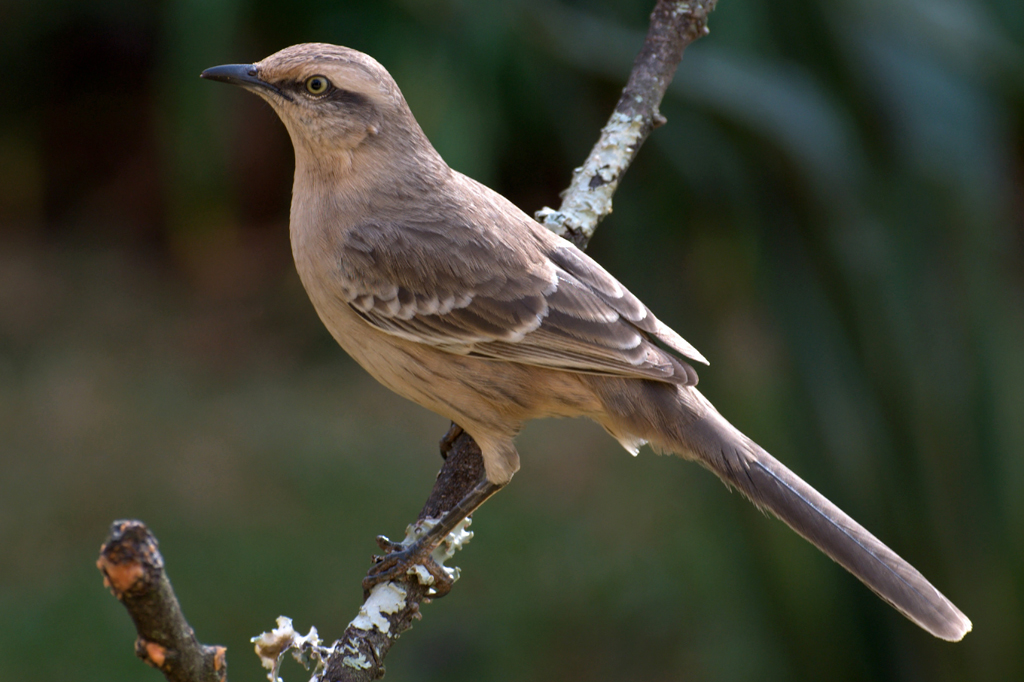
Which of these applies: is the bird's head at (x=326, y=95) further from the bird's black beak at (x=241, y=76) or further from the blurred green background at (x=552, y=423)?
the blurred green background at (x=552, y=423)

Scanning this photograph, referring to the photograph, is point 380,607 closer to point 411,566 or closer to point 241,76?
point 411,566

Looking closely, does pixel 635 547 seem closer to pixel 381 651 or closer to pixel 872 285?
pixel 872 285

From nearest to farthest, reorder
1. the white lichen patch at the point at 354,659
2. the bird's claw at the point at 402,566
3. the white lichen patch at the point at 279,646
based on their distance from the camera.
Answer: the white lichen patch at the point at 279,646 → the white lichen patch at the point at 354,659 → the bird's claw at the point at 402,566

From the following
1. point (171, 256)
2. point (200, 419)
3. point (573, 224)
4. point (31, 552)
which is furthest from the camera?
point (171, 256)

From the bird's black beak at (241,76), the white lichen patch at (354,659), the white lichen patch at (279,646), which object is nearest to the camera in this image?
the white lichen patch at (279,646)

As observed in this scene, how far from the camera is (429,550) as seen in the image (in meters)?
2.79

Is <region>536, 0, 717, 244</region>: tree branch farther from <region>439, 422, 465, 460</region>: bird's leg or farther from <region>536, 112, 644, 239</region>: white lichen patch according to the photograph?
<region>439, 422, 465, 460</region>: bird's leg

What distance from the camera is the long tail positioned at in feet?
8.45

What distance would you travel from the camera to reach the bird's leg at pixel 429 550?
2.75 metres

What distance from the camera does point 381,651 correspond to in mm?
2430

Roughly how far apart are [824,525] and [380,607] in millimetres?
1249

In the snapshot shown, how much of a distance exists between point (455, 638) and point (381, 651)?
11.2 feet

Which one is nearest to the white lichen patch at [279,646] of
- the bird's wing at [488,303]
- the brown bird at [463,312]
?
the brown bird at [463,312]

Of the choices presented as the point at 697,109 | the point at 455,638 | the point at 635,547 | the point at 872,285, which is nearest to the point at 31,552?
the point at 455,638
